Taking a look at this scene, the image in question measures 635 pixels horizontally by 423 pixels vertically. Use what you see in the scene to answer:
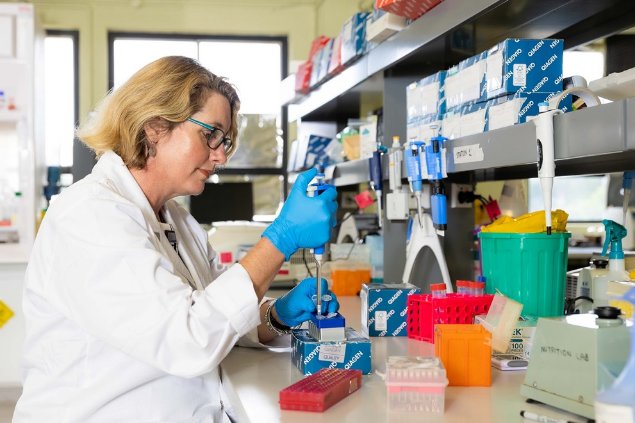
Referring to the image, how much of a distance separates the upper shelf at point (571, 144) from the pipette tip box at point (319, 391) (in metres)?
0.62

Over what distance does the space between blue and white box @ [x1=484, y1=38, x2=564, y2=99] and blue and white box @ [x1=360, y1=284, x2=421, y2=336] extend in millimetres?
586

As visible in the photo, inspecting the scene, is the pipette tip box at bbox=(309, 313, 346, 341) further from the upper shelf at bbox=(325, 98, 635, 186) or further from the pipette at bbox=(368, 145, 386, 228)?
the pipette at bbox=(368, 145, 386, 228)

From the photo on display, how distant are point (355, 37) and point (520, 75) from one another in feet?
4.13

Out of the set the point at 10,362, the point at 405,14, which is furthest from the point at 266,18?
the point at 405,14

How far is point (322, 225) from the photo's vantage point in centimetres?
150

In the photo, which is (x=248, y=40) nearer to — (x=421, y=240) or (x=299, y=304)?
(x=421, y=240)

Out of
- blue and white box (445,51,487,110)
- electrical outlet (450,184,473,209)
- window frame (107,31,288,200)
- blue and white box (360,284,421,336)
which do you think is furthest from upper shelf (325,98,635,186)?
window frame (107,31,288,200)

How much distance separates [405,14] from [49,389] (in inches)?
59.5

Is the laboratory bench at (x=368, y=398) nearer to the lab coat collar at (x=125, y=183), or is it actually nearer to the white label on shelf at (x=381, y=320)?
the white label on shelf at (x=381, y=320)

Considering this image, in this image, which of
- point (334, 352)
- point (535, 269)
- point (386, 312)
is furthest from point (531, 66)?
point (334, 352)

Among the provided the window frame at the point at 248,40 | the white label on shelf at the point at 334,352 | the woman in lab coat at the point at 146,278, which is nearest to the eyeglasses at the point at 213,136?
the woman in lab coat at the point at 146,278

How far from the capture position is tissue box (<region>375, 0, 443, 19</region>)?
205 centimetres

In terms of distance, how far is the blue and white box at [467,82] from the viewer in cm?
179

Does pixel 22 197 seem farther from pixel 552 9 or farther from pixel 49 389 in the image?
pixel 552 9
